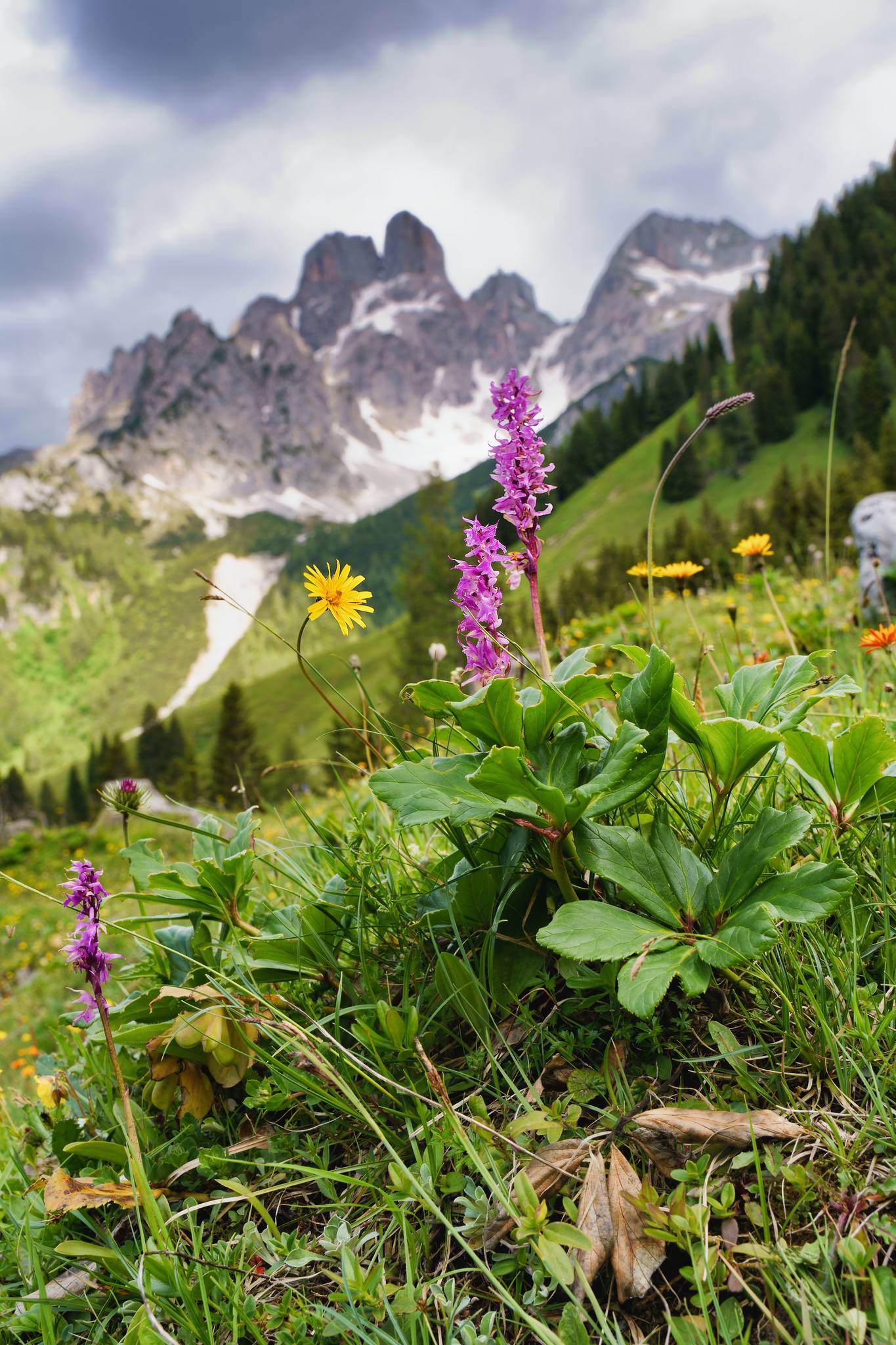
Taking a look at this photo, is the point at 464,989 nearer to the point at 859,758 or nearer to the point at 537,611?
the point at 537,611

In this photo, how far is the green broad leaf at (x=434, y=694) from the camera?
1686mm

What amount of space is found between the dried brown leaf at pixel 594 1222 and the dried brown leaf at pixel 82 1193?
0.98m

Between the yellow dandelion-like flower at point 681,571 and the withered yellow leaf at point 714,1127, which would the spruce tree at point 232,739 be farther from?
the withered yellow leaf at point 714,1127

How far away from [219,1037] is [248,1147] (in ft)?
0.87

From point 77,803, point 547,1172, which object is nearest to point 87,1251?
point 547,1172

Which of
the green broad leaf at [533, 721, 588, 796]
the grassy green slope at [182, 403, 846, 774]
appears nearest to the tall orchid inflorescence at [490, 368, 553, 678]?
the green broad leaf at [533, 721, 588, 796]

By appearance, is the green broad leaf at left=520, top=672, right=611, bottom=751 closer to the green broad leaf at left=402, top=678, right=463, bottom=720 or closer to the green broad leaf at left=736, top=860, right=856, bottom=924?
the green broad leaf at left=402, top=678, right=463, bottom=720

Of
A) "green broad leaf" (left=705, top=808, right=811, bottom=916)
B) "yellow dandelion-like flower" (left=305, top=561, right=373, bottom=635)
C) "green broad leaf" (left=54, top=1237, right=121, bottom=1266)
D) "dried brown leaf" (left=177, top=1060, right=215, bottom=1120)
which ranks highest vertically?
"yellow dandelion-like flower" (left=305, top=561, right=373, bottom=635)

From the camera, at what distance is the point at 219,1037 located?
6.28 ft

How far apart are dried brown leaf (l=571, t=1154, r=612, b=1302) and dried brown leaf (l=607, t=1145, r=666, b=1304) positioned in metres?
0.02

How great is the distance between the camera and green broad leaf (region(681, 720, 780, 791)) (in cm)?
151

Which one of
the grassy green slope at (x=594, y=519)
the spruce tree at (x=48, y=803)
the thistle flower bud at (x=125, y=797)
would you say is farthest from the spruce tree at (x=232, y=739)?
the thistle flower bud at (x=125, y=797)

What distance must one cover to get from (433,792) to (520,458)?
96cm

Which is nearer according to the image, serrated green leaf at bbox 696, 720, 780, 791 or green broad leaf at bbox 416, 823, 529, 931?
serrated green leaf at bbox 696, 720, 780, 791
